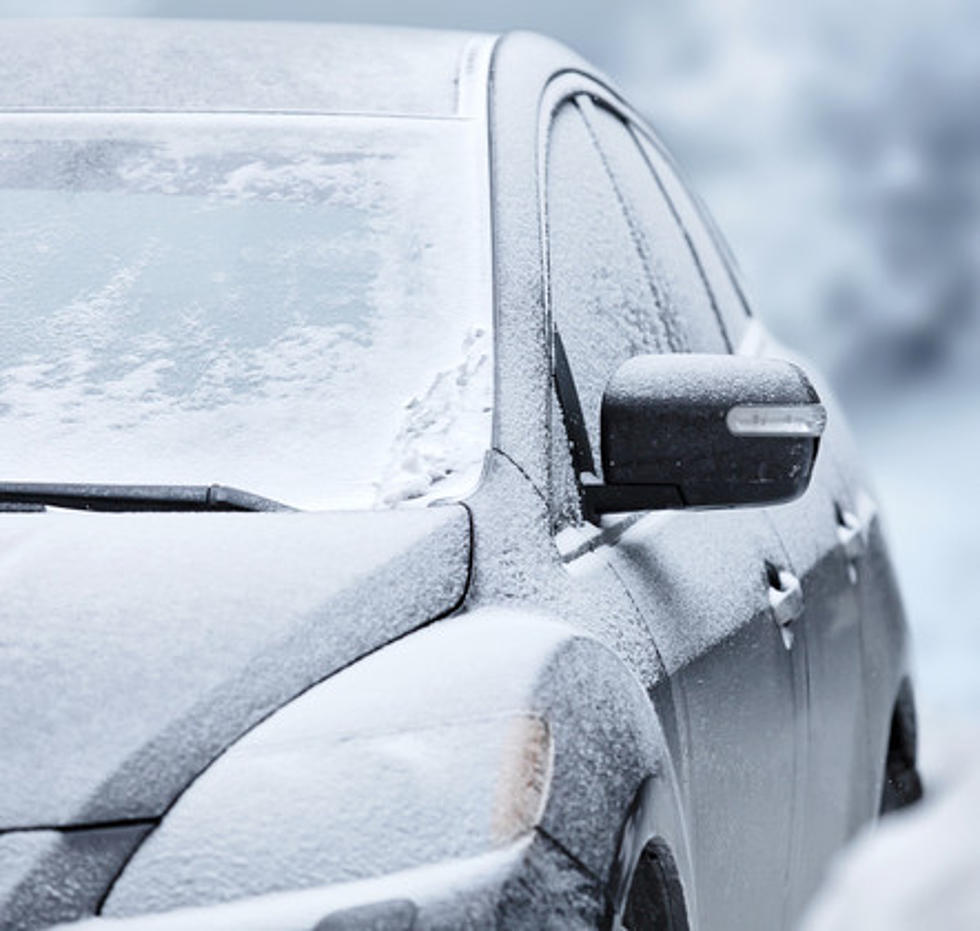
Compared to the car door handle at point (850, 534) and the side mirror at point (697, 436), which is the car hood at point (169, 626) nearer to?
the side mirror at point (697, 436)

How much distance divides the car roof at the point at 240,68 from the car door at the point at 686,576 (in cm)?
20

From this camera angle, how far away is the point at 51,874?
227cm

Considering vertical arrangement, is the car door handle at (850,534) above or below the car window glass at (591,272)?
below

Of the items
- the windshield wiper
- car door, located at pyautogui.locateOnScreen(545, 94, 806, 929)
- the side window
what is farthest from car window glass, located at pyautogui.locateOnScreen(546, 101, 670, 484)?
the side window

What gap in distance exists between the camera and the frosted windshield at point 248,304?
2977 millimetres

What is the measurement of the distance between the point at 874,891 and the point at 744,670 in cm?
281

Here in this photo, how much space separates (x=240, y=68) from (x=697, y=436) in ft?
3.29

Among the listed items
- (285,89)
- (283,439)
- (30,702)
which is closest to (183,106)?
(285,89)

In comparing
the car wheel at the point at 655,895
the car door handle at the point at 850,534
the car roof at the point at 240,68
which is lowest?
the car door handle at the point at 850,534

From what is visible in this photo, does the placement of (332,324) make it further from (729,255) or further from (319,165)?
(729,255)

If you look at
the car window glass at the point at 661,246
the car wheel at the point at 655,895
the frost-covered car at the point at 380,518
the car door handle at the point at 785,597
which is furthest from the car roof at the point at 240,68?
the car wheel at the point at 655,895

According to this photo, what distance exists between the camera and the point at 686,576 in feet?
11.4

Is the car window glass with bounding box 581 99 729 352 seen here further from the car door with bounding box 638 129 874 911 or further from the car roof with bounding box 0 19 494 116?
the car roof with bounding box 0 19 494 116

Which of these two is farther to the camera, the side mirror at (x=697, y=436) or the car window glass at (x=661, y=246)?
the car window glass at (x=661, y=246)
